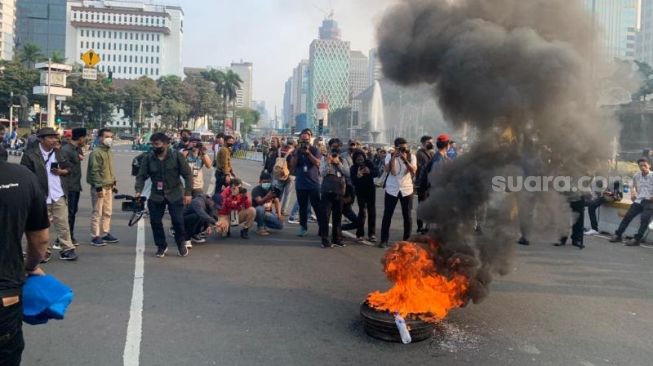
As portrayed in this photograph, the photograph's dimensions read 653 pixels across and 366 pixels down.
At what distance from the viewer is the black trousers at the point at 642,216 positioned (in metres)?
9.66

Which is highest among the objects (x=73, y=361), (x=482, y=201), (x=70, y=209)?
(x=482, y=201)

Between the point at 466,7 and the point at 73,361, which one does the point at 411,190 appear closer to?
the point at 466,7

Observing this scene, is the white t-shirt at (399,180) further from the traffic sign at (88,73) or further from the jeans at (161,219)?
the traffic sign at (88,73)

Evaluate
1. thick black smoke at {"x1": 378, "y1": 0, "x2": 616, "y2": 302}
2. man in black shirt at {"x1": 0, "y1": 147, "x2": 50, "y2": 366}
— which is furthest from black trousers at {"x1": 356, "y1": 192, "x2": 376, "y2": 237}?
man in black shirt at {"x1": 0, "y1": 147, "x2": 50, "y2": 366}

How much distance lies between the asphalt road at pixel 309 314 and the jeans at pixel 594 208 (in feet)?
9.65

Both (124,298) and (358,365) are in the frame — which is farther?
(124,298)

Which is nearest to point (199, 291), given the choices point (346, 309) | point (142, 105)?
point (346, 309)

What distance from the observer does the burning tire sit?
4508 mm

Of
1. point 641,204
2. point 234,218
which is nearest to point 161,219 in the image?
point 234,218

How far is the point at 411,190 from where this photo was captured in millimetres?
8641

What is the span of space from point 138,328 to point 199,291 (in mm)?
1244

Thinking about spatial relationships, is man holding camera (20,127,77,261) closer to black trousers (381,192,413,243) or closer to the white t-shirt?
black trousers (381,192,413,243)

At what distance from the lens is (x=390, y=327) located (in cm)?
452

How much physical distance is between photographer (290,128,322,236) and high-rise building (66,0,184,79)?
145 metres
